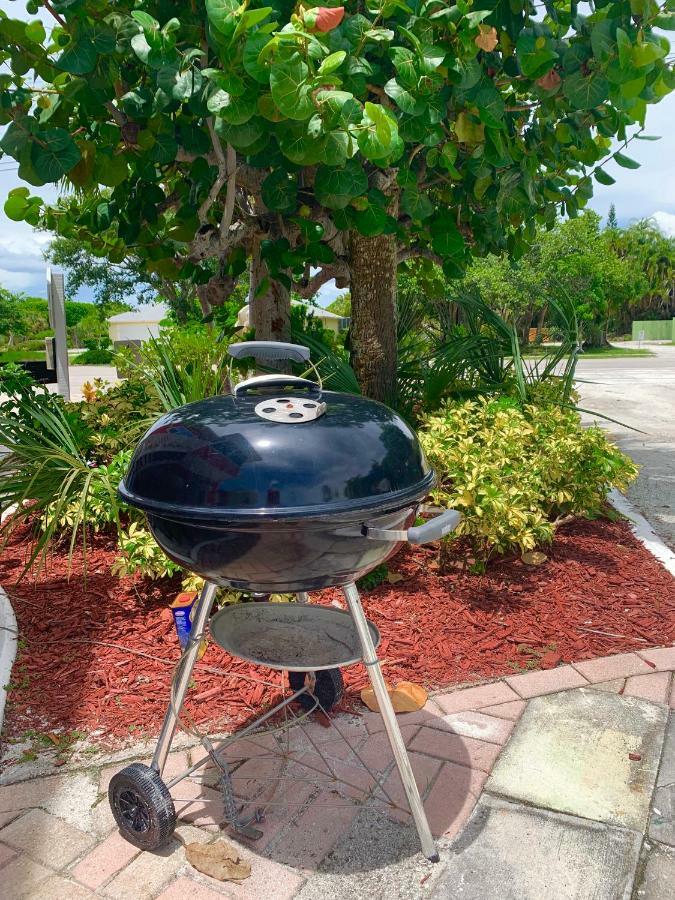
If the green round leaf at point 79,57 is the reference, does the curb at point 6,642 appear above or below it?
below

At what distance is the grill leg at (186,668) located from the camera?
1939 millimetres

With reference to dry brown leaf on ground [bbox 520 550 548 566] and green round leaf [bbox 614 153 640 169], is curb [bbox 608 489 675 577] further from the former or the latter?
green round leaf [bbox 614 153 640 169]

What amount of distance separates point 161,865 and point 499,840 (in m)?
0.93

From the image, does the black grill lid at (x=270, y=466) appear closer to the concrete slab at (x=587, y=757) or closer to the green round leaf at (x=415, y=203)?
the concrete slab at (x=587, y=757)

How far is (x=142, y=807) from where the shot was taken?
1.89m

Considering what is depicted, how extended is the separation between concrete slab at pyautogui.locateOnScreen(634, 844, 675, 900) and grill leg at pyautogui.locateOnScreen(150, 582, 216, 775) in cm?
129

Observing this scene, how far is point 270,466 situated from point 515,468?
7.91ft

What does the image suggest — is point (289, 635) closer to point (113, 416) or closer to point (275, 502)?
point (275, 502)

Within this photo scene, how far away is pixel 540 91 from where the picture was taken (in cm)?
368

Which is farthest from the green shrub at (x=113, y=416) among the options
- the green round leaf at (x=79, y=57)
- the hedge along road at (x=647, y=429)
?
the hedge along road at (x=647, y=429)

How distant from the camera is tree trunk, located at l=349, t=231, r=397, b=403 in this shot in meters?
4.76

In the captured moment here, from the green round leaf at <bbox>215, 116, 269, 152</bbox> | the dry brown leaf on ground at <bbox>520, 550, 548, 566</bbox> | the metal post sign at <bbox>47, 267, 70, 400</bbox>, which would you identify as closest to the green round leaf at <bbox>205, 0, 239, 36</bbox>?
the green round leaf at <bbox>215, 116, 269, 152</bbox>

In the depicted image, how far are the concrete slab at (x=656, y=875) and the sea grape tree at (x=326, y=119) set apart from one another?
252cm

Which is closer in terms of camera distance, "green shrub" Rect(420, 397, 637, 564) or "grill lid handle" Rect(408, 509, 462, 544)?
"grill lid handle" Rect(408, 509, 462, 544)
